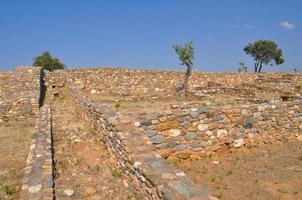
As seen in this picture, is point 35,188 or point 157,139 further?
point 157,139

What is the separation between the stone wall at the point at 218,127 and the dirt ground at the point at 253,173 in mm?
292

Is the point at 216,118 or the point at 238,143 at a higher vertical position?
the point at 216,118

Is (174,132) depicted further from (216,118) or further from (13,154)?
(13,154)

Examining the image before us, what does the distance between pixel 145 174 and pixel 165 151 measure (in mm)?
2425

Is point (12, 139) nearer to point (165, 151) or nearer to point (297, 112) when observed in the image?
point (165, 151)

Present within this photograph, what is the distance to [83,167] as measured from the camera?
7.17 metres

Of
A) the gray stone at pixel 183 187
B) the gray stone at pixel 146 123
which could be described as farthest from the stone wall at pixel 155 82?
the gray stone at pixel 183 187

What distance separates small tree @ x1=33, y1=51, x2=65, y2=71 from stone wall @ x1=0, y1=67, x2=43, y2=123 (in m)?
19.5

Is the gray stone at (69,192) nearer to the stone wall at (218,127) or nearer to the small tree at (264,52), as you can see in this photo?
the stone wall at (218,127)

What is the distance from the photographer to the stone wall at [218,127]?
23.6 feet

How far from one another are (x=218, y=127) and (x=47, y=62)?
118 ft

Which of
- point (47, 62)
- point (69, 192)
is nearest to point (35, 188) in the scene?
point (69, 192)

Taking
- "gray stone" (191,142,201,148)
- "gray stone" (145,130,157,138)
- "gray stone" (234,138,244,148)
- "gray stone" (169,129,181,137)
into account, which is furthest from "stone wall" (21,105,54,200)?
"gray stone" (234,138,244,148)

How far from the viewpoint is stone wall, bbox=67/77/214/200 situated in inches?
161
